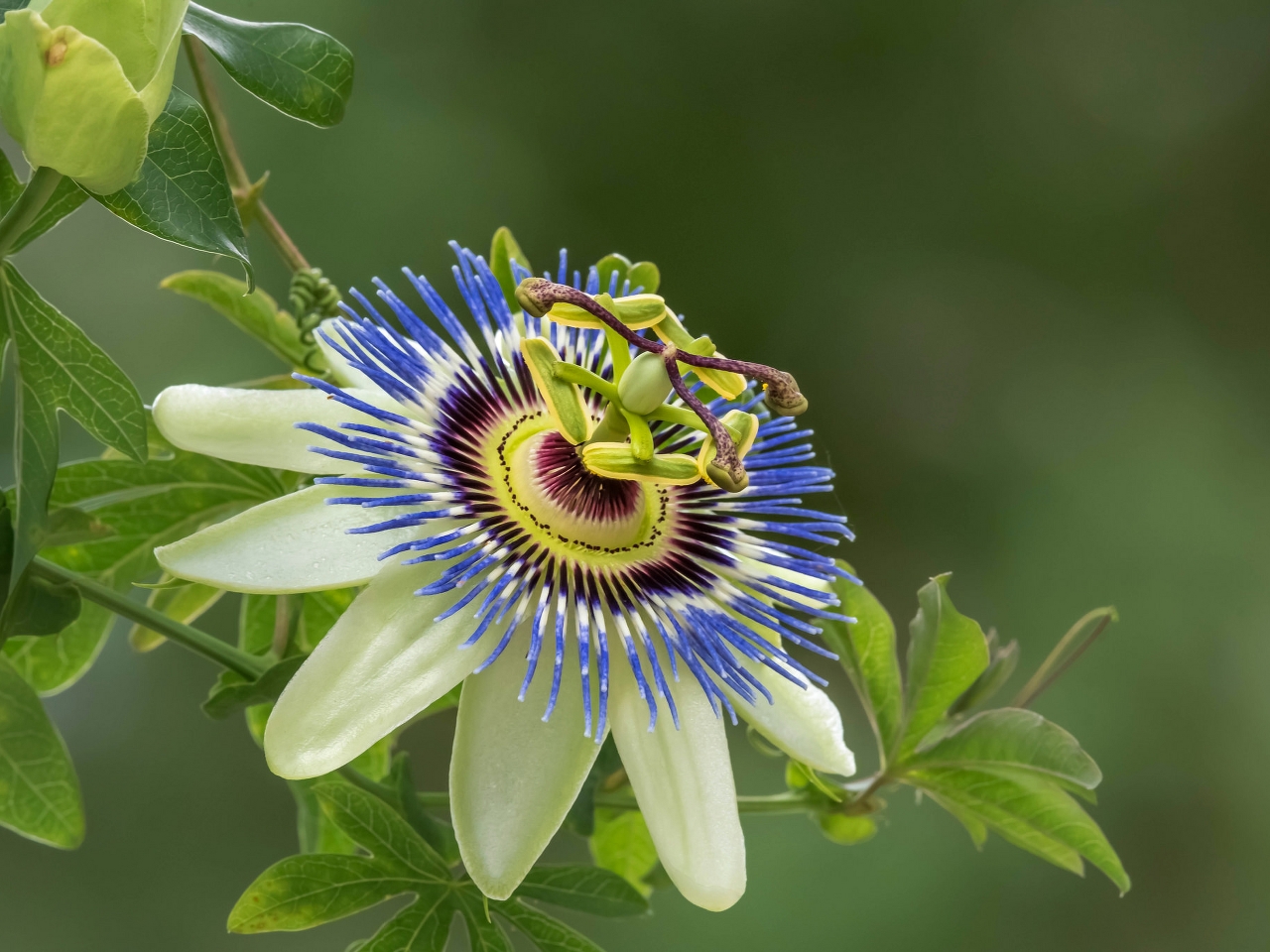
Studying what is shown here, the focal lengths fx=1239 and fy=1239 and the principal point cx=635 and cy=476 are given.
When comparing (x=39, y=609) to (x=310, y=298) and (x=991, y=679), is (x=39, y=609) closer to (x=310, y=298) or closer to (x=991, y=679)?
(x=310, y=298)

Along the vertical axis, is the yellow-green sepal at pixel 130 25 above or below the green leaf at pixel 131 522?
above

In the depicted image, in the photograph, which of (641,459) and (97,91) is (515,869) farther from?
(97,91)

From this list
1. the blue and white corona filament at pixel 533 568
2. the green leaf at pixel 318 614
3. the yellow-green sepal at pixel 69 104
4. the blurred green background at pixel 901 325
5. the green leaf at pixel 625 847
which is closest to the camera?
the yellow-green sepal at pixel 69 104

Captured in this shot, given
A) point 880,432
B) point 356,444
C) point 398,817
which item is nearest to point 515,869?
point 398,817

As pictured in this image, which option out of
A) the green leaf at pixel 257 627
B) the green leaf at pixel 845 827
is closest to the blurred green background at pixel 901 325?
the green leaf at pixel 257 627

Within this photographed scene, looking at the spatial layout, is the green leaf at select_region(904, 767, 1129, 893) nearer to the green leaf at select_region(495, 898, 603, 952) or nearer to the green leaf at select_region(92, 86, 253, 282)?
the green leaf at select_region(495, 898, 603, 952)

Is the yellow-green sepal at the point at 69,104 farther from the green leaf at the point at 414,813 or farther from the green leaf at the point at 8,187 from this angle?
the green leaf at the point at 414,813

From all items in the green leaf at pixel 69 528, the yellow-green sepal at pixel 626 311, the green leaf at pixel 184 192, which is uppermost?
the green leaf at pixel 184 192
